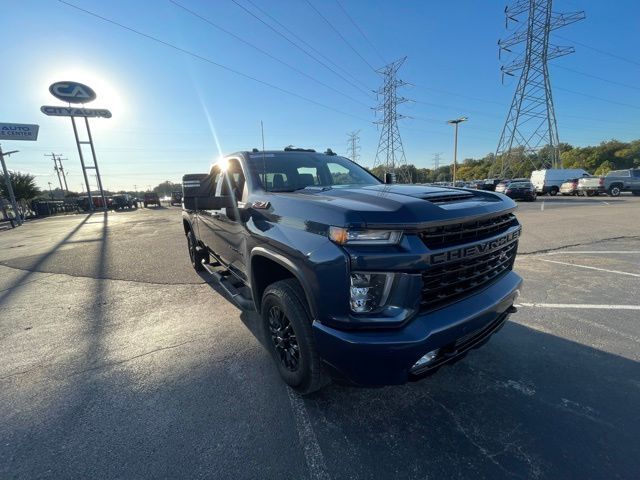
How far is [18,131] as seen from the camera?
2644 centimetres

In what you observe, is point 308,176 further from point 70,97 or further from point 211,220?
point 70,97

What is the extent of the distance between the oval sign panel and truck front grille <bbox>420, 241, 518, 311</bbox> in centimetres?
3968

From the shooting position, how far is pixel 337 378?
2010 mm

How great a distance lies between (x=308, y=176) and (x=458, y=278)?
6.43 feet

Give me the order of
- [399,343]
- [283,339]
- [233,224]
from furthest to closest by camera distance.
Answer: [233,224] < [283,339] < [399,343]

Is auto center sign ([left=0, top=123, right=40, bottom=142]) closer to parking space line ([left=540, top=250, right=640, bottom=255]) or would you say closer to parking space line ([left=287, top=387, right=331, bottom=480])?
parking space line ([left=287, top=387, right=331, bottom=480])

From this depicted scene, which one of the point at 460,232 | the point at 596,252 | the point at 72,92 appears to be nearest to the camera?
the point at 460,232

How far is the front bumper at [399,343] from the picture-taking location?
5.65ft

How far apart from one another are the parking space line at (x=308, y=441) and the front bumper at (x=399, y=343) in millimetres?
488

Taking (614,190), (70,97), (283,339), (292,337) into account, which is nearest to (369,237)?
(292,337)

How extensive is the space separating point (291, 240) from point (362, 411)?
1335mm

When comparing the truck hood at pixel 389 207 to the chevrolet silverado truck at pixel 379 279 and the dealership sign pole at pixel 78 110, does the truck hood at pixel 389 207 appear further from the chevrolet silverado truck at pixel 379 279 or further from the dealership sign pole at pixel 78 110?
the dealership sign pole at pixel 78 110

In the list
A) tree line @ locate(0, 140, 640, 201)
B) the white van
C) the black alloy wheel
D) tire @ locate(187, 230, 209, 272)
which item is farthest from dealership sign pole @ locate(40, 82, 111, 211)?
the white van

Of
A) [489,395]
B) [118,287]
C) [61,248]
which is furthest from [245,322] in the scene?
[61,248]
